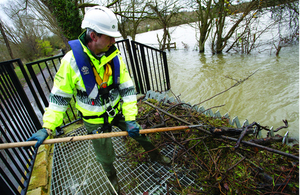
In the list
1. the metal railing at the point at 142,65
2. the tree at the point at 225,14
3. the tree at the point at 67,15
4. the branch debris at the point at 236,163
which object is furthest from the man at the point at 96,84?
the tree at the point at 225,14

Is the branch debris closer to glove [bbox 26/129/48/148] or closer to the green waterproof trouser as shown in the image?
the green waterproof trouser

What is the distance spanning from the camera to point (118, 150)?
2709mm

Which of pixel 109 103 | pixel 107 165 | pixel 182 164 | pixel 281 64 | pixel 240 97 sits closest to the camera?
pixel 109 103

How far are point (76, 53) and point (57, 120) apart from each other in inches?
28.8

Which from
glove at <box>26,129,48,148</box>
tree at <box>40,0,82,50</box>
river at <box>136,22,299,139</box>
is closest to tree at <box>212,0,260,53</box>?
river at <box>136,22,299,139</box>

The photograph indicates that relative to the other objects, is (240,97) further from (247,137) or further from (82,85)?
(82,85)

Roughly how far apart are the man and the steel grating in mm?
222

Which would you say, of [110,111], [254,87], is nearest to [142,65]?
[110,111]

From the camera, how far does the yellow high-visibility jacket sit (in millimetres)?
1572

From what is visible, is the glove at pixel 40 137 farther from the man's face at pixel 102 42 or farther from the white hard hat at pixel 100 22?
the white hard hat at pixel 100 22

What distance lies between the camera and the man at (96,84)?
1.58 m

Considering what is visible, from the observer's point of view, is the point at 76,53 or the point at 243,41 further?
the point at 243,41

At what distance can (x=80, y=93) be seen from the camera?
1811 mm

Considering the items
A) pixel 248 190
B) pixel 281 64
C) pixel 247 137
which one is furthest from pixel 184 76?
pixel 248 190
